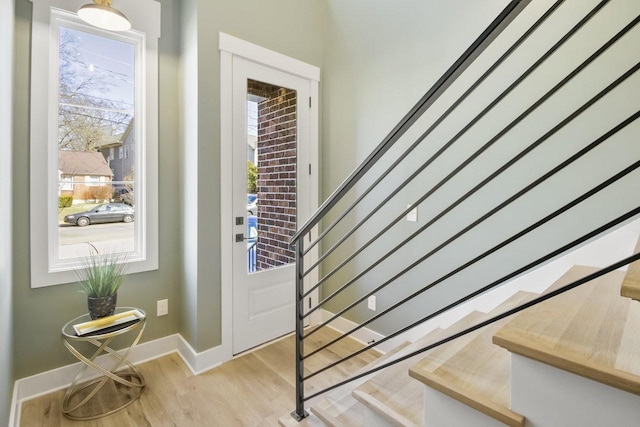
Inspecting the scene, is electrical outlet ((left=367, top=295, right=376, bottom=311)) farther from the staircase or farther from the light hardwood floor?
the staircase

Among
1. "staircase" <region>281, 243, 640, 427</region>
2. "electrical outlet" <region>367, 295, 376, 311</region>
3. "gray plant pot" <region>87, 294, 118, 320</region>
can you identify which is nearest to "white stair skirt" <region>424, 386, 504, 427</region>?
"staircase" <region>281, 243, 640, 427</region>

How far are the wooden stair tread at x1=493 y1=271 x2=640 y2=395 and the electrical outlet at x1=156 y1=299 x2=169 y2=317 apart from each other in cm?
233

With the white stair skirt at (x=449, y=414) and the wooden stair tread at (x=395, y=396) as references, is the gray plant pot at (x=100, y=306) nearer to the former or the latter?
the wooden stair tread at (x=395, y=396)

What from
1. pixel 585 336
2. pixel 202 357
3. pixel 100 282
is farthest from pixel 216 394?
pixel 585 336

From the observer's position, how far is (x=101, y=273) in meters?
2.04

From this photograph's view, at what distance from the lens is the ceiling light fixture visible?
1791 mm

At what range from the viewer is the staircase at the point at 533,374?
72cm

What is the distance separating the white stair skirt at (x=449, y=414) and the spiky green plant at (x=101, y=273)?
6.45 feet

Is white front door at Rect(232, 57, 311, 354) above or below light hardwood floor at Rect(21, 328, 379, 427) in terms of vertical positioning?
above

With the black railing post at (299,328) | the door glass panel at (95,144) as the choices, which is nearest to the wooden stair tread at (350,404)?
the black railing post at (299,328)

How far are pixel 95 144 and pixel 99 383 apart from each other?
61.9 inches

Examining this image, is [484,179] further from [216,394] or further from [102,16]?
[102,16]

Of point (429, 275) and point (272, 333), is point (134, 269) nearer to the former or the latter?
point (272, 333)

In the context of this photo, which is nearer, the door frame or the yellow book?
the yellow book
